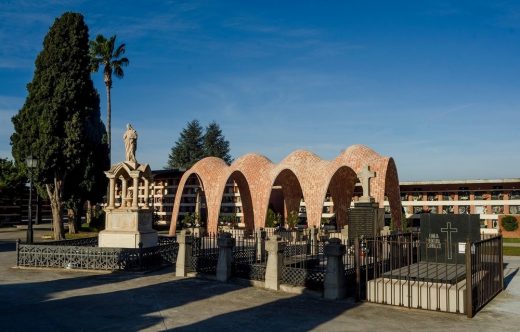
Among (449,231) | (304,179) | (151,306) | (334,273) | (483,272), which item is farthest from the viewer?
(304,179)

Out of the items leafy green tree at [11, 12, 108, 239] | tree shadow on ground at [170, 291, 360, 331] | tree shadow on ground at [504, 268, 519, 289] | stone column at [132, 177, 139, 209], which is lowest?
tree shadow on ground at [504, 268, 519, 289]

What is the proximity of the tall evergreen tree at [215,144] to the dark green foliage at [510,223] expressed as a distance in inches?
2240

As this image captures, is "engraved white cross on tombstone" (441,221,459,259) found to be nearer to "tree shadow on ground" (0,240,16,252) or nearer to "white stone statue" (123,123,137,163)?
"white stone statue" (123,123,137,163)

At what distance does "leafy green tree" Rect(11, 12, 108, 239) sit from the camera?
121 ft

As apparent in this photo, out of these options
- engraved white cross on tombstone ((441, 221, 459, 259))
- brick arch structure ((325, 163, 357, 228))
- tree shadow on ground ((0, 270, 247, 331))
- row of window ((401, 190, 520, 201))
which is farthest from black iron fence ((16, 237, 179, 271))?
row of window ((401, 190, 520, 201))

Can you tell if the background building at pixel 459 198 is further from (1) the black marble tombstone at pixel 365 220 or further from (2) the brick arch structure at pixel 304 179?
(1) the black marble tombstone at pixel 365 220

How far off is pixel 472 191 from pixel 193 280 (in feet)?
149

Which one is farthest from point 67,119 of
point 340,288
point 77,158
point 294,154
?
point 340,288

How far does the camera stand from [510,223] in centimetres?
4831

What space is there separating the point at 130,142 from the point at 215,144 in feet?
236

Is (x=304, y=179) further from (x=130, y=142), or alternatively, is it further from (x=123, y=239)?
(x=123, y=239)

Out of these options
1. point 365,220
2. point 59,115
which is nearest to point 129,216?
point 365,220

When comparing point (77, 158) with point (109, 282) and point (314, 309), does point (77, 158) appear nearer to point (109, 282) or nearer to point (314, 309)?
point (109, 282)

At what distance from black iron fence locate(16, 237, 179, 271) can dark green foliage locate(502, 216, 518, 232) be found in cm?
4079
